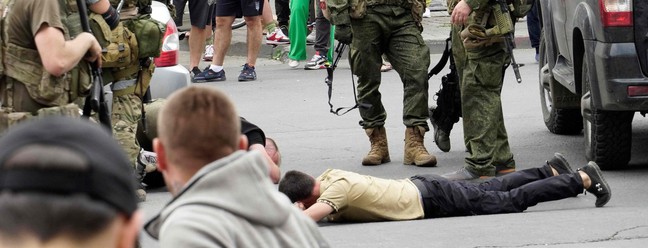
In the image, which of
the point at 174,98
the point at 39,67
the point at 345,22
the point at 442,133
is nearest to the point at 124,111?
the point at 39,67

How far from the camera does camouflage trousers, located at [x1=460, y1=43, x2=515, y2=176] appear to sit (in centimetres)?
795

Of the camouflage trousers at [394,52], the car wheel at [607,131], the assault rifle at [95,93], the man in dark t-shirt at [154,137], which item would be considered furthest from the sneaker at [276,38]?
the assault rifle at [95,93]

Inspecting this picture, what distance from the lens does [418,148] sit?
8.84 m

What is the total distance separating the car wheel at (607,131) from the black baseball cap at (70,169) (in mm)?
6383

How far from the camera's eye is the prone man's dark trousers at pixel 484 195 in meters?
7.15

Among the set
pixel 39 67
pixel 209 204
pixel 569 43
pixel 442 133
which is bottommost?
pixel 442 133

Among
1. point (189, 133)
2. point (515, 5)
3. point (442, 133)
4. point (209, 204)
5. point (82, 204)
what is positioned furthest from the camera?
point (442, 133)

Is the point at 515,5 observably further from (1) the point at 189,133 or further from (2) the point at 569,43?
(1) the point at 189,133

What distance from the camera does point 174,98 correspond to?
2887mm

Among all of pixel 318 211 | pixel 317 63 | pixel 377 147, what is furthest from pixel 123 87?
pixel 317 63

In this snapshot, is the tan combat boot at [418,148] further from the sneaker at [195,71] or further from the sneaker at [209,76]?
the sneaker at [195,71]

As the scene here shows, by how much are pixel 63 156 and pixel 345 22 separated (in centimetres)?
693

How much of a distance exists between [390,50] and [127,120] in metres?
2.26

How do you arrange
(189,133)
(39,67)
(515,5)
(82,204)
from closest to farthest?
(82,204) → (189,133) → (39,67) → (515,5)
